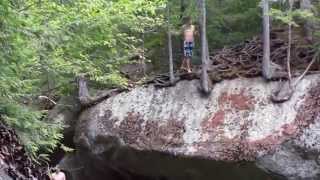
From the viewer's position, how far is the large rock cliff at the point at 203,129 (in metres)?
9.80

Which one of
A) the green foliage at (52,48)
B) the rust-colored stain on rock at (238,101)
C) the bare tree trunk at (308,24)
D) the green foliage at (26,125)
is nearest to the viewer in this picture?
the green foliage at (26,125)

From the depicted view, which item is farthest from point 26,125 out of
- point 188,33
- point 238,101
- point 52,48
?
point 188,33

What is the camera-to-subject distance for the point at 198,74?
12.0 metres

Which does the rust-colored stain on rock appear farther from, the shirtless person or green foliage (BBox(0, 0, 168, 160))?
green foliage (BBox(0, 0, 168, 160))

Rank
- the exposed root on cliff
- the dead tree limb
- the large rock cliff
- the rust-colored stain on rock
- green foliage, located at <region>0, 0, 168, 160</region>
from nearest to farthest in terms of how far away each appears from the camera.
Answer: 1. green foliage, located at <region>0, 0, 168, 160</region>
2. the large rock cliff
3. the rust-colored stain on rock
4. the exposed root on cliff
5. the dead tree limb

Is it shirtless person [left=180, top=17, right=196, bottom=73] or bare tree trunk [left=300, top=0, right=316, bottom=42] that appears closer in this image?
bare tree trunk [left=300, top=0, right=316, bottom=42]

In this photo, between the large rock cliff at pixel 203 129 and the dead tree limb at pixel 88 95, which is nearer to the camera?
the large rock cliff at pixel 203 129

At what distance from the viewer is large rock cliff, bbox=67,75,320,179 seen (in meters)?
9.80

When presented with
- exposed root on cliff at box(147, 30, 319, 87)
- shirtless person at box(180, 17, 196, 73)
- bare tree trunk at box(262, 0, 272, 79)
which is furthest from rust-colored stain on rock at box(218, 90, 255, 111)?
shirtless person at box(180, 17, 196, 73)

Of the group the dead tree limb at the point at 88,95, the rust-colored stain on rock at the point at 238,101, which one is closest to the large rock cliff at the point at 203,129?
the rust-colored stain on rock at the point at 238,101

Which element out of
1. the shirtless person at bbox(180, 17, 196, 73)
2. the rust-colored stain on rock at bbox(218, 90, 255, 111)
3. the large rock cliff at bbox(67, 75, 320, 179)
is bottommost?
the large rock cliff at bbox(67, 75, 320, 179)

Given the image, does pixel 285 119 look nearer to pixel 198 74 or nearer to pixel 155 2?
pixel 198 74

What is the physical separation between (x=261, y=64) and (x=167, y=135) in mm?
2832

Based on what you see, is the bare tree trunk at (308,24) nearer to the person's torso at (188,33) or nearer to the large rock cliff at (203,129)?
the large rock cliff at (203,129)
